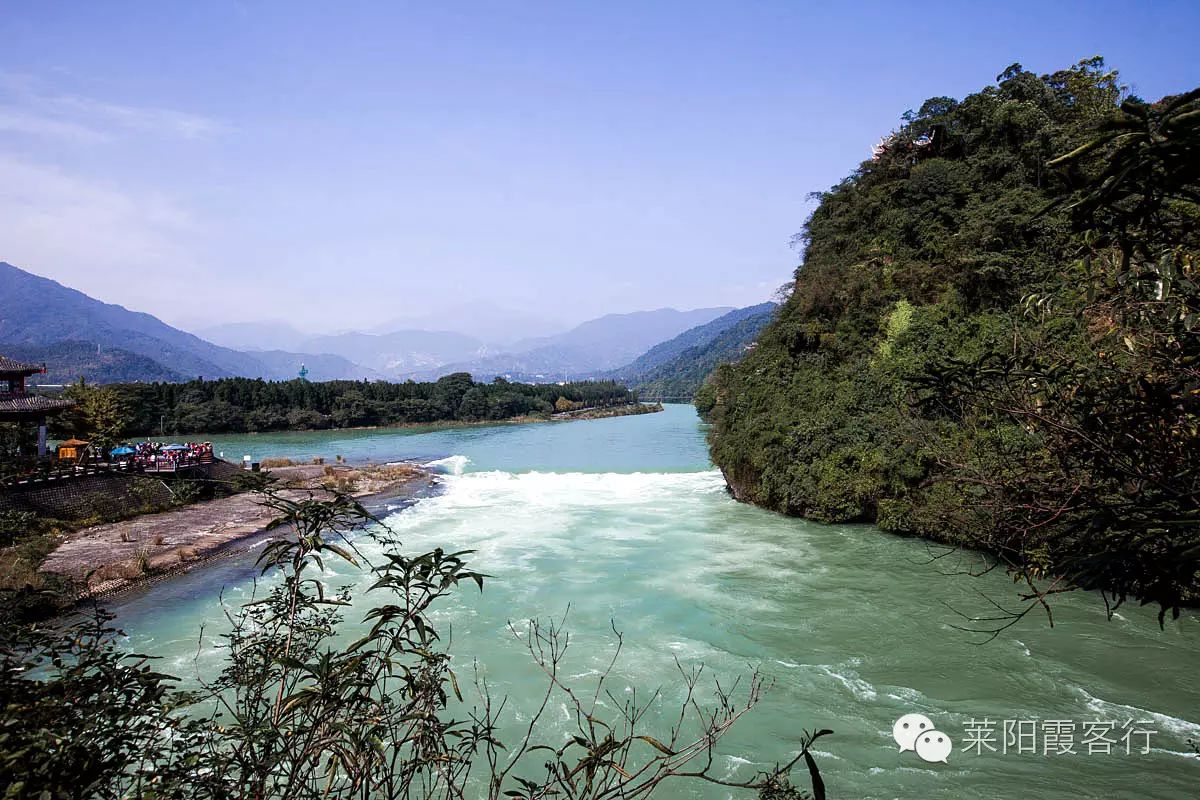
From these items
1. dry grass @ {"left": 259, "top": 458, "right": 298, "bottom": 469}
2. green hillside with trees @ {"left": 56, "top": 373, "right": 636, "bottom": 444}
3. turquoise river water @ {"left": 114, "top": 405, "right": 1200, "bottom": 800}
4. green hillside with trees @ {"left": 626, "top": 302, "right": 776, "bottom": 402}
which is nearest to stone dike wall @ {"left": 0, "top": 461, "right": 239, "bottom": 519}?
turquoise river water @ {"left": 114, "top": 405, "right": 1200, "bottom": 800}

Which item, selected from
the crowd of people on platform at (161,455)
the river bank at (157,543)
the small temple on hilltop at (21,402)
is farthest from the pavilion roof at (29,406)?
the river bank at (157,543)

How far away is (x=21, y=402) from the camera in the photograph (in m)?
16.4

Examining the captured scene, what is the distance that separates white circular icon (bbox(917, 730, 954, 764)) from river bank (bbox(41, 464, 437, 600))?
728cm

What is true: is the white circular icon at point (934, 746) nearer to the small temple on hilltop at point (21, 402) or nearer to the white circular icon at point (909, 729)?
the white circular icon at point (909, 729)

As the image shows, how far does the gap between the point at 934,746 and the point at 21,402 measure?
861 inches

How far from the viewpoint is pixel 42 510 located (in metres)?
14.0

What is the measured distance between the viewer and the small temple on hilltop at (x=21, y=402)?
16078 millimetres

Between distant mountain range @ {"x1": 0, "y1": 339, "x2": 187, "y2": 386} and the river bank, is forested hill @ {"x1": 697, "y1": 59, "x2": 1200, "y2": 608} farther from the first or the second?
distant mountain range @ {"x1": 0, "y1": 339, "x2": 187, "y2": 386}

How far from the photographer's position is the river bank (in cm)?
1093

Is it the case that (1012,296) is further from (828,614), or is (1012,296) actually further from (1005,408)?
(1005,408)

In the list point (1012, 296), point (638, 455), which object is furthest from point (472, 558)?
point (638, 455)

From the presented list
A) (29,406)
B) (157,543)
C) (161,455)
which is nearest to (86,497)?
(29,406)

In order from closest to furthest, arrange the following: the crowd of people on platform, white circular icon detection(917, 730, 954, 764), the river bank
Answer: white circular icon detection(917, 730, 954, 764) → the river bank → the crowd of people on platform

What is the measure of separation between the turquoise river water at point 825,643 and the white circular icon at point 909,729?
3.6 inches
